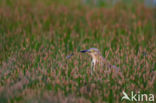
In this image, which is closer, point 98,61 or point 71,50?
point 98,61

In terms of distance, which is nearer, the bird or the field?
the field

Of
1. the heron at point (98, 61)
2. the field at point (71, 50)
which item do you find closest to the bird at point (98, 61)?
the heron at point (98, 61)

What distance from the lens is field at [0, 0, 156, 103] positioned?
433cm

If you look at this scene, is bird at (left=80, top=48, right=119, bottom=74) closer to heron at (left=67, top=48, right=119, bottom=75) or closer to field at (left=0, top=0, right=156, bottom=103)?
heron at (left=67, top=48, right=119, bottom=75)

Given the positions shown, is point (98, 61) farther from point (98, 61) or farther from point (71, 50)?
point (71, 50)

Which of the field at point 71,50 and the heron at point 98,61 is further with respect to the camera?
the heron at point 98,61

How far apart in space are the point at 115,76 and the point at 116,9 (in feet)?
21.5

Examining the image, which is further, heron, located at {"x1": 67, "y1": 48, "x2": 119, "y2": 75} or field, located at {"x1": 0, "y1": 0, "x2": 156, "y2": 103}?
heron, located at {"x1": 67, "y1": 48, "x2": 119, "y2": 75}

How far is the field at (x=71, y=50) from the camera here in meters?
4.33

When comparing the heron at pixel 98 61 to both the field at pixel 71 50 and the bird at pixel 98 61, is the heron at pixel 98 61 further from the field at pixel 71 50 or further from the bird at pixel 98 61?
the field at pixel 71 50

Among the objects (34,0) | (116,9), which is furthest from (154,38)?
(34,0)

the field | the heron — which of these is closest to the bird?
the heron

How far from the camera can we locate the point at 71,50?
685 cm

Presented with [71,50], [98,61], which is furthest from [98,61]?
[71,50]
